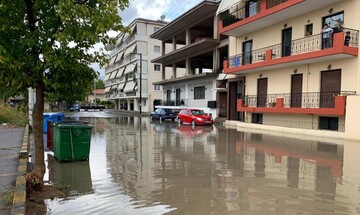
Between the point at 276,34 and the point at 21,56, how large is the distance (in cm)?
2175

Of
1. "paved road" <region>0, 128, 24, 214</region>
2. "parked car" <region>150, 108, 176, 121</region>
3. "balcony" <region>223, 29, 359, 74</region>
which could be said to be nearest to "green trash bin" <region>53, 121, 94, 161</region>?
"paved road" <region>0, 128, 24, 214</region>

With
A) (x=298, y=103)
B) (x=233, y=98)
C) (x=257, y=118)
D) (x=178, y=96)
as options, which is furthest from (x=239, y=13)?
(x=178, y=96)

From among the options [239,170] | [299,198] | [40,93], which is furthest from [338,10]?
[40,93]

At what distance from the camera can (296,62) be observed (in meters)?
21.4

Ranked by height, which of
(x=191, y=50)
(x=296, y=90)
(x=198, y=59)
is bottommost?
(x=296, y=90)

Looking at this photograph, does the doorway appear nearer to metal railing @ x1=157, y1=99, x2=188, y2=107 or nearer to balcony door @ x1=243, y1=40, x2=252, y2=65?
balcony door @ x1=243, y1=40, x2=252, y2=65

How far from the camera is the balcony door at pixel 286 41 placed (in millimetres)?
23203

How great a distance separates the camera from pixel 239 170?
9250 mm

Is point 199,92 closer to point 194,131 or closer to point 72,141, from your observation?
point 194,131

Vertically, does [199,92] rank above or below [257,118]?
above

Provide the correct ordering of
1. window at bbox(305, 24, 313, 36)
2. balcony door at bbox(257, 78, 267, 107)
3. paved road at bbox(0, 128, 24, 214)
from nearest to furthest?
paved road at bbox(0, 128, 24, 214) < window at bbox(305, 24, 313, 36) < balcony door at bbox(257, 78, 267, 107)

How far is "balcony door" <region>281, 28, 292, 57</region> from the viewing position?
23203mm

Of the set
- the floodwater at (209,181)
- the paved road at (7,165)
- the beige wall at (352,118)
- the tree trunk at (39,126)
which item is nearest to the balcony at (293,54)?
the beige wall at (352,118)

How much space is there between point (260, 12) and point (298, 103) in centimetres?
733
